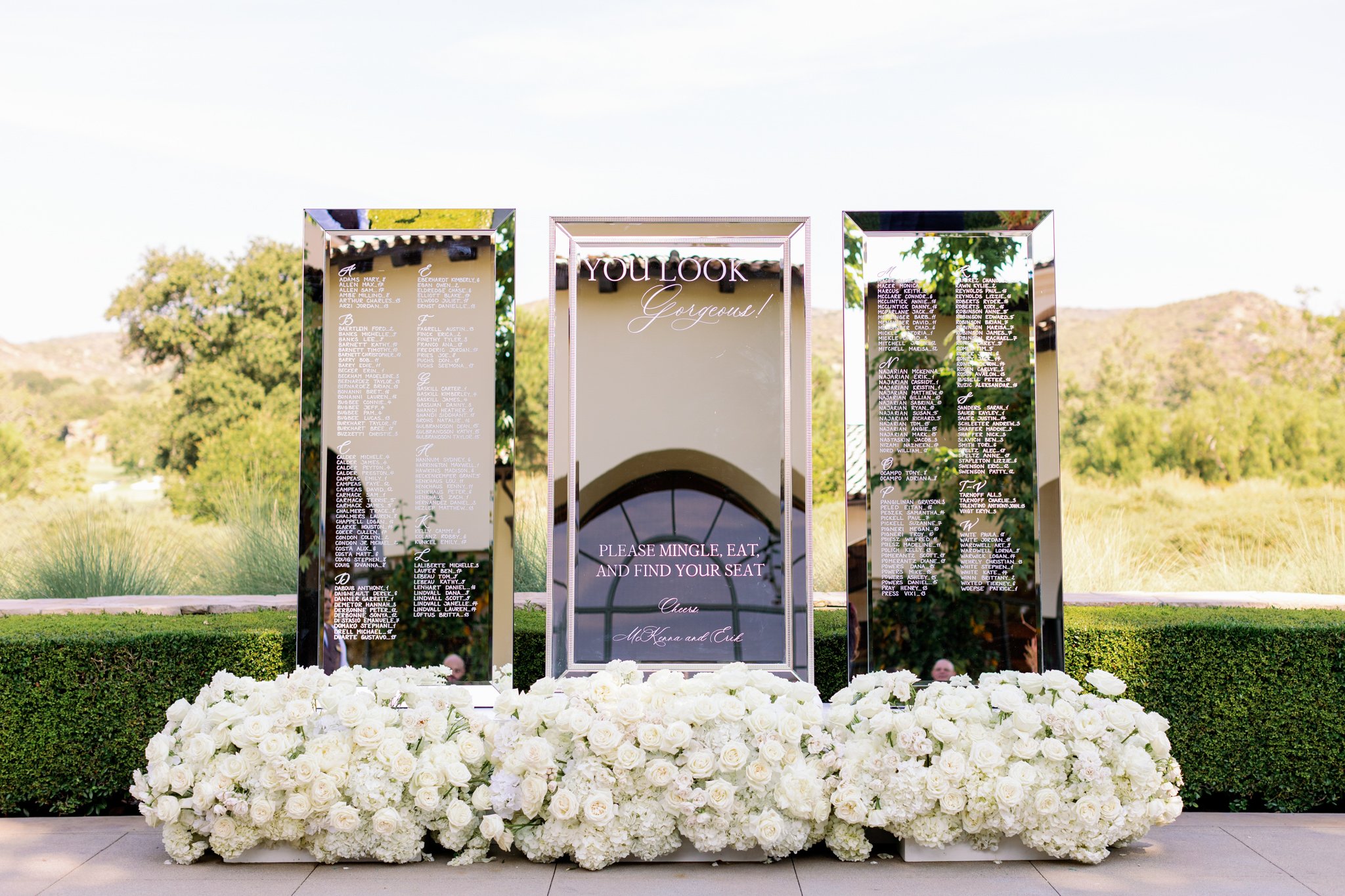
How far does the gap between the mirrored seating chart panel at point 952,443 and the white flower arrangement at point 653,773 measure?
111 cm

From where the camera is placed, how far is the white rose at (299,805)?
3180 millimetres

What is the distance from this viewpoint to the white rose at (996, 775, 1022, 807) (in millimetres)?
3148

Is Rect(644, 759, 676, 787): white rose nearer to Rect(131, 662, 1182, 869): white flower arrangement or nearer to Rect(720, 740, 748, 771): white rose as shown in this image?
Rect(131, 662, 1182, 869): white flower arrangement

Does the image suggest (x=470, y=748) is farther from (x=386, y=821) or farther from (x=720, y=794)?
(x=720, y=794)

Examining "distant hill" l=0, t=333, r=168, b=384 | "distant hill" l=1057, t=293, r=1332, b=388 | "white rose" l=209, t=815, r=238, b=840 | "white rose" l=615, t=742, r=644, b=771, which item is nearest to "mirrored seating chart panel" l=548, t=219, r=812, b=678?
"white rose" l=615, t=742, r=644, b=771

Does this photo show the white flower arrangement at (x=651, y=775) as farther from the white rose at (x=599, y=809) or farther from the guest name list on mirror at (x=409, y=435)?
the guest name list on mirror at (x=409, y=435)

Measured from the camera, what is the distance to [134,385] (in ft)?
72.9

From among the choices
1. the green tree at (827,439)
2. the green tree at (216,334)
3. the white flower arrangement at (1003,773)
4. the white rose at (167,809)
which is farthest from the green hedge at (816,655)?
the green tree at (216,334)

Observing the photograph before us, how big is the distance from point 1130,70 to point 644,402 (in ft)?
55.8

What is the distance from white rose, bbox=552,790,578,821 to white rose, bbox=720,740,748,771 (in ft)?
0.85

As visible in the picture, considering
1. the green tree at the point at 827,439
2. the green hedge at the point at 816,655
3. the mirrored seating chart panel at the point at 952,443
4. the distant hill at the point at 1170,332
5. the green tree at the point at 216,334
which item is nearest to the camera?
the mirrored seating chart panel at the point at 952,443

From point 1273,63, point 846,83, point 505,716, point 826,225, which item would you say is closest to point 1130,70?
point 1273,63

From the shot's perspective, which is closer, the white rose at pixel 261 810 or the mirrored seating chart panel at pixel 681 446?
the white rose at pixel 261 810

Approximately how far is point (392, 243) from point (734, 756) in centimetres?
273
